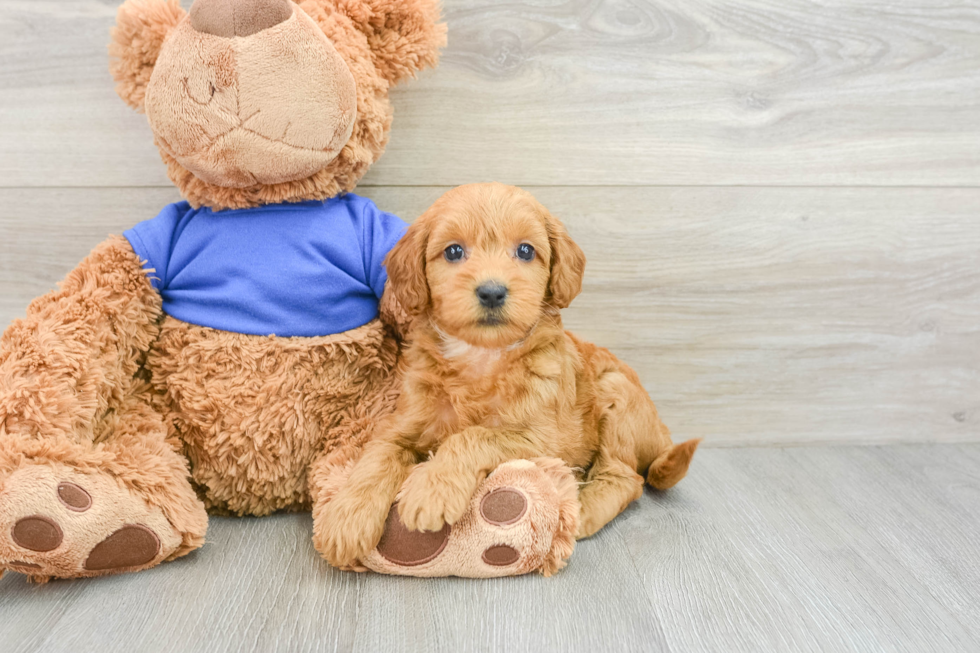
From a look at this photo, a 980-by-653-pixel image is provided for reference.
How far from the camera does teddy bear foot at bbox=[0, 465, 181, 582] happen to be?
1.11 m

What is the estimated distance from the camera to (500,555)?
1224 millimetres

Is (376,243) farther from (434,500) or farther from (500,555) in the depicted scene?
(500,555)

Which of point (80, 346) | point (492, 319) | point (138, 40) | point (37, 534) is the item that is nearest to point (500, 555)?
point (492, 319)

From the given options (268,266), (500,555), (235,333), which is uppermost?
(268,266)

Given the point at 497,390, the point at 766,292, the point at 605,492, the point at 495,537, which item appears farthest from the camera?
the point at 766,292

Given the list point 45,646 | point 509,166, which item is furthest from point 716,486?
point 45,646

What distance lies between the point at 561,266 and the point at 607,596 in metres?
0.59

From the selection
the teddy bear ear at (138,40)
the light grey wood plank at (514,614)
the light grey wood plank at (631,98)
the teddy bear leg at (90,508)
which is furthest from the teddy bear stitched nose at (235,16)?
the light grey wood plank at (514,614)

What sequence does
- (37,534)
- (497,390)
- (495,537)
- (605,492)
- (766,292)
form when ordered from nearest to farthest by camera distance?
(37,534) → (495,537) → (497,390) → (605,492) → (766,292)

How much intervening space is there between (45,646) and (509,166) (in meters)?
1.29

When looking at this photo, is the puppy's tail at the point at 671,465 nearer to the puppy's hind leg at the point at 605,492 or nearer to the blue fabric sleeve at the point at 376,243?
the puppy's hind leg at the point at 605,492

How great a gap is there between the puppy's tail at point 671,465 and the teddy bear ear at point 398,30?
0.97 m

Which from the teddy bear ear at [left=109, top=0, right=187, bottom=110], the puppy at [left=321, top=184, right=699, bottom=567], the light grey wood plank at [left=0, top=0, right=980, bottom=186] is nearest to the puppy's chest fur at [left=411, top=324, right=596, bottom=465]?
the puppy at [left=321, top=184, right=699, bottom=567]

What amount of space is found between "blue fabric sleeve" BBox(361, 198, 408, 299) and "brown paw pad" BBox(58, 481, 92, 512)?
629 millimetres
